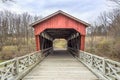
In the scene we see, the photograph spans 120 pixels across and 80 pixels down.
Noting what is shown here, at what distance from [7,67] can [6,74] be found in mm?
299

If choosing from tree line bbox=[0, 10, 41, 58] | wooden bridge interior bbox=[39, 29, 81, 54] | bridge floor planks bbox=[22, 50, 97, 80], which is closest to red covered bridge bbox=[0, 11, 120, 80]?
bridge floor planks bbox=[22, 50, 97, 80]

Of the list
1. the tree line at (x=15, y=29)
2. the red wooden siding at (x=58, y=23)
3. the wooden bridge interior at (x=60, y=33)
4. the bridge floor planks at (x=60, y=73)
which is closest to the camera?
the bridge floor planks at (x=60, y=73)

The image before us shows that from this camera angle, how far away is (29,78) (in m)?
8.63

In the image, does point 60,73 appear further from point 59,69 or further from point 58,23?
point 58,23

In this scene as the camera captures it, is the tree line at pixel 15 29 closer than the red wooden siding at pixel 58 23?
No

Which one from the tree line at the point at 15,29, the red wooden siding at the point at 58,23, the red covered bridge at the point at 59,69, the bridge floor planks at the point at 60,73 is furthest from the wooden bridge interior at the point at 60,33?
the tree line at the point at 15,29

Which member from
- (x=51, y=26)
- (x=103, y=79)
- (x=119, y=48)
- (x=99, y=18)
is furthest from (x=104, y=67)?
(x=99, y=18)

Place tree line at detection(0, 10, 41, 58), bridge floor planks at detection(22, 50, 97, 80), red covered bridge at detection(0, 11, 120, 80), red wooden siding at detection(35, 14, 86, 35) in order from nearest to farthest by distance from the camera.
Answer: red covered bridge at detection(0, 11, 120, 80), bridge floor planks at detection(22, 50, 97, 80), red wooden siding at detection(35, 14, 86, 35), tree line at detection(0, 10, 41, 58)

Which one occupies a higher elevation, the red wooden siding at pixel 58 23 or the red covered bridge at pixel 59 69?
the red wooden siding at pixel 58 23

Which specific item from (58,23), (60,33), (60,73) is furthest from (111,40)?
(60,73)

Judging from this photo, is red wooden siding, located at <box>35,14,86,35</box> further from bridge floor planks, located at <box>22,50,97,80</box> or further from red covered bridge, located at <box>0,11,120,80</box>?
bridge floor planks, located at <box>22,50,97,80</box>

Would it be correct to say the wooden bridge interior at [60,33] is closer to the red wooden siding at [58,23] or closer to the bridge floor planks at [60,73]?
the red wooden siding at [58,23]

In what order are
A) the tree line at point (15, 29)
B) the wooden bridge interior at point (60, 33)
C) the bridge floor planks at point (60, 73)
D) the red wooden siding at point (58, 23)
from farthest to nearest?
the tree line at point (15, 29) → the wooden bridge interior at point (60, 33) → the red wooden siding at point (58, 23) → the bridge floor planks at point (60, 73)

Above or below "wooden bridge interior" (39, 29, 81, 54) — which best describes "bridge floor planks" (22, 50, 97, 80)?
below
